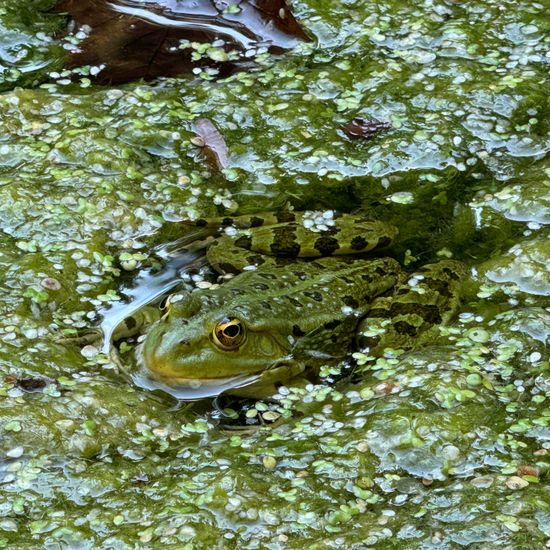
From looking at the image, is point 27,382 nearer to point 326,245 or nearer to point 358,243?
point 326,245

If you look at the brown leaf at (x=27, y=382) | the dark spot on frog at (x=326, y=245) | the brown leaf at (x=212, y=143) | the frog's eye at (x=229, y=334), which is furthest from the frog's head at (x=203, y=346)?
the brown leaf at (x=212, y=143)

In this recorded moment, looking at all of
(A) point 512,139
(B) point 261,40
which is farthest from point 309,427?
(B) point 261,40

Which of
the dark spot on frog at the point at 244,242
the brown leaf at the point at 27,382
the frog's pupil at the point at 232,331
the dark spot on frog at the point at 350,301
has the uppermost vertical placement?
the frog's pupil at the point at 232,331

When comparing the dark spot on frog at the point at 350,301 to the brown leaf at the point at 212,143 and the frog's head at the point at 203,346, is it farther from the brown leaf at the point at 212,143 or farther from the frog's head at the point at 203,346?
the brown leaf at the point at 212,143

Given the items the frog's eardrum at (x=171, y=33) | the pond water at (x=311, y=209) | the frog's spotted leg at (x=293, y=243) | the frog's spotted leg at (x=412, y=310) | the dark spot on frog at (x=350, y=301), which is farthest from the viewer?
the frog's eardrum at (x=171, y=33)

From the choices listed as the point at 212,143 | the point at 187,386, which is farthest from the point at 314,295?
the point at 212,143

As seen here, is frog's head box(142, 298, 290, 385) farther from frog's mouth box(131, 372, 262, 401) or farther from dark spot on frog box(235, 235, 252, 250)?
dark spot on frog box(235, 235, 252, 250)

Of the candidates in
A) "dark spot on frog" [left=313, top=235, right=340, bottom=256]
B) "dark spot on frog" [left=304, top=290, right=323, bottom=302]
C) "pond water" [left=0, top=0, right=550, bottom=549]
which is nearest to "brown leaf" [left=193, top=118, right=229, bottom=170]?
"pond water" [left=0, top=0, right=550, bottom=549]
